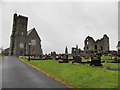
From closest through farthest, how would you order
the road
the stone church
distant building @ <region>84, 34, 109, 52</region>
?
1. the road
2. distant building @ <region>84, 34, 109, 52</region>
3. the stone church

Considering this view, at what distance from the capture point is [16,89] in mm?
10828

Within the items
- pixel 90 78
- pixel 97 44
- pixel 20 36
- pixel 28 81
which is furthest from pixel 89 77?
pixel 20 36

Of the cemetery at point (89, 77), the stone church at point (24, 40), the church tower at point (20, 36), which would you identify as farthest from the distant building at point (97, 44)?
the cemetery at point (89, 77)

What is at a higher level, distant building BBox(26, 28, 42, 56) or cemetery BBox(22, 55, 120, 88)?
distant building BBox(26, 28, 42, 56)

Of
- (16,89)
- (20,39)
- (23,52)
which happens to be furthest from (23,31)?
(16,89)

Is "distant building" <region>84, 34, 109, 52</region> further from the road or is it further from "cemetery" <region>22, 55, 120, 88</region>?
the road

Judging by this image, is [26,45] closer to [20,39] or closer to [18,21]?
[20,39]

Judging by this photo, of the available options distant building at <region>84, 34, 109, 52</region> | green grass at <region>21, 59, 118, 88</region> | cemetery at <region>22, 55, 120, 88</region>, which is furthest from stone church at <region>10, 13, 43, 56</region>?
green grass at <region>21, 59, 118, 88</region>

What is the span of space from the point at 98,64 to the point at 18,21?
78.2 meters

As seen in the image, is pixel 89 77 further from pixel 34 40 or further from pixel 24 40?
pixel 34 40

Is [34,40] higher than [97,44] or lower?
higher

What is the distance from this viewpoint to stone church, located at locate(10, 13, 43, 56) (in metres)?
92.2

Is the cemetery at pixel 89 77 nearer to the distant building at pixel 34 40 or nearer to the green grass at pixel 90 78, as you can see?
the green grass at pixel 90 78

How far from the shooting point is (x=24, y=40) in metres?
95.8
